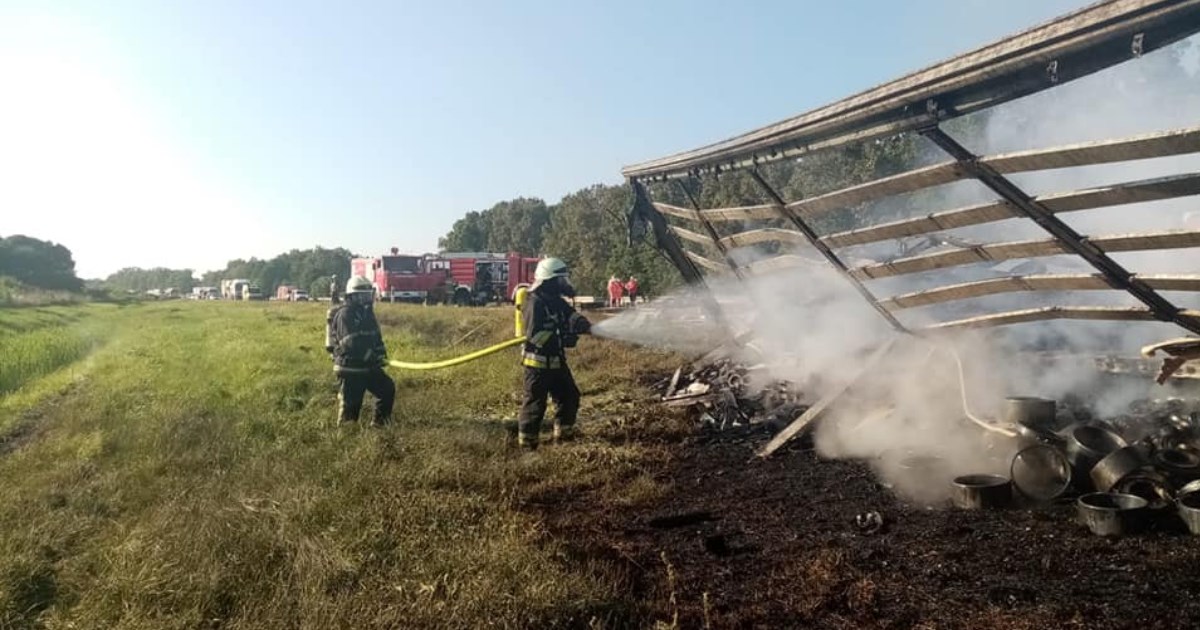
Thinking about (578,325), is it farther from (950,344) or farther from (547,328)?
(950,344)

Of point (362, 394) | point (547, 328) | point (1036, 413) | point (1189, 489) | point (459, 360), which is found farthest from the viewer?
point (459, 360)

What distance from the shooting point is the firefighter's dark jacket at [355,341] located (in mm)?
7977

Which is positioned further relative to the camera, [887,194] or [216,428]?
[216,428]

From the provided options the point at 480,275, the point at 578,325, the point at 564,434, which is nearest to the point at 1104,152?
the point at 578,325

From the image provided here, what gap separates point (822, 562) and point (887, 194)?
2.66 meters

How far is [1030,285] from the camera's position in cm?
523

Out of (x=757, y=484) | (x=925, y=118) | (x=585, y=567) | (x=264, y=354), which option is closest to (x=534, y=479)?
(x=757, y=484)

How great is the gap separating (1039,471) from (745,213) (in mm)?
3213

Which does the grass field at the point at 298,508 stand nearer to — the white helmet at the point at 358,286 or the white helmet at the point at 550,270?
the white helmet at the point at 358,286

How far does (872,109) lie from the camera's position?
463 cm

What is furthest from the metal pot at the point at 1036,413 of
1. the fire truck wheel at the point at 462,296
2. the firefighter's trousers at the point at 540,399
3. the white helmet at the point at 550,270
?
the fire truck wheel at the point at 462,296

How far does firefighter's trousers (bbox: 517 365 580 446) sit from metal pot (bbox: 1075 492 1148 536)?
442cm

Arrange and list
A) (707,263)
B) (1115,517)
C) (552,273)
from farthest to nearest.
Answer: (707,263)
(552,273)
(1115,517)

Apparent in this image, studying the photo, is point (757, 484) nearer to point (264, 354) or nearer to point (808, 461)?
point (808, 461)
